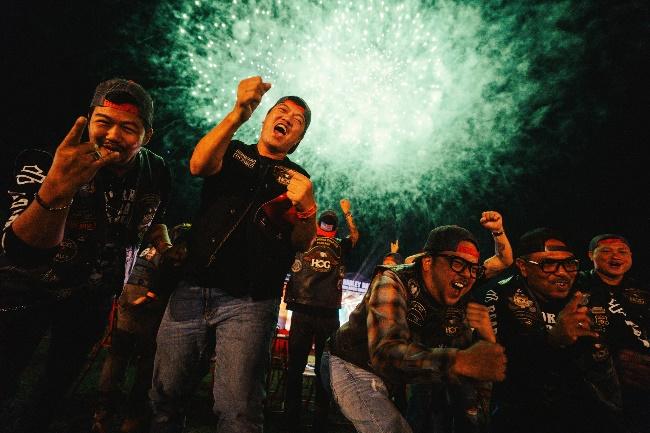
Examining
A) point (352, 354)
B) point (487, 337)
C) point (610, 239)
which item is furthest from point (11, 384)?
point (610, 239)

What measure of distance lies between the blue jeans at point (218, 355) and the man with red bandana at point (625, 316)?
5018 millimetres

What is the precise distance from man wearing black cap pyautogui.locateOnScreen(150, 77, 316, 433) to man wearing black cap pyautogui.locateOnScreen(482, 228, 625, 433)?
297cm

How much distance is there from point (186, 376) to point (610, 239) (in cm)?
645

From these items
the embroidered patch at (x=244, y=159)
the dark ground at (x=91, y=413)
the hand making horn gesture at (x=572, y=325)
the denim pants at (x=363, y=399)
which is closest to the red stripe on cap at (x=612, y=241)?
the hand making horn gesture at (x=572, y=325)

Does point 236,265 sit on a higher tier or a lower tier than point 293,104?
lower

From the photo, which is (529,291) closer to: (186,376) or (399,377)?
(399,377)

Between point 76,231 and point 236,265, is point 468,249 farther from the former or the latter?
point 76,231

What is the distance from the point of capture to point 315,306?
5109mm

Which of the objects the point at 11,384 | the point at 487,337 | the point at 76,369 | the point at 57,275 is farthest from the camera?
the point at 487,337

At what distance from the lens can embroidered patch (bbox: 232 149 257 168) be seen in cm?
254

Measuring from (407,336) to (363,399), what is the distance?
31.6 inches

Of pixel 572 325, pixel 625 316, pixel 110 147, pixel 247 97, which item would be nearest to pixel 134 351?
pixel 110 147

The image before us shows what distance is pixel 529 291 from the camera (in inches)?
162

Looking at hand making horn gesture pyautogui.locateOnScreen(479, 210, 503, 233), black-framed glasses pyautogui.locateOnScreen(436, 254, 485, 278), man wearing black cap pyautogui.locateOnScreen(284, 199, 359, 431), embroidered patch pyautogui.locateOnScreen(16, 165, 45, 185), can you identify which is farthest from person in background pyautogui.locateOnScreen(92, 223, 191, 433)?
hand making horn gesture pyautogui.locateOnScreen(479, 210, 503, 233)
